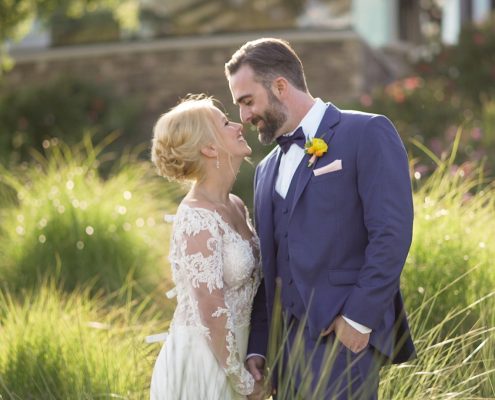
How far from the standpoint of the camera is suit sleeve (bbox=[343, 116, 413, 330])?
3.67m

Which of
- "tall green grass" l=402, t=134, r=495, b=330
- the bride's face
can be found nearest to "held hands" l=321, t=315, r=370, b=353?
the bride's face

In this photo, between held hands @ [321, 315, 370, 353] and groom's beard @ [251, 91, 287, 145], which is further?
groom's beard @ [251, 91, 287, 145]

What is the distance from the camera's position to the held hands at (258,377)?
13.5ft

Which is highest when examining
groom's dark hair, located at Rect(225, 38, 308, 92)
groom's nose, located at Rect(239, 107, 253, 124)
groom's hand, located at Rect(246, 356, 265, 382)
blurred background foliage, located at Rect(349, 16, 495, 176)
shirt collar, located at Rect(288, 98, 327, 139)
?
groom's dark hair, located at Rect(225, 38, 308, 92)

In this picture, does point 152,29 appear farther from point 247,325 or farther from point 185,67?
point 247,325

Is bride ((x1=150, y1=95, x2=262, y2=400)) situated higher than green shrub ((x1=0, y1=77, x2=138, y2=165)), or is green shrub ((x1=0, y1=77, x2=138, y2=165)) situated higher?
bride ((x1=150, y1=95, x2=262, y2=400))

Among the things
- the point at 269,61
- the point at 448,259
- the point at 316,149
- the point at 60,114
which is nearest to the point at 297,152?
the point at 316,149

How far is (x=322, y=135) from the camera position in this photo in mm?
3957

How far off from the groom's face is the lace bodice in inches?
15.5

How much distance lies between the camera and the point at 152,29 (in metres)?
18.5

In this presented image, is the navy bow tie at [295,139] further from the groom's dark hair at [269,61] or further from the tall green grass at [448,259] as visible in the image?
the tall green grass at [448,259]

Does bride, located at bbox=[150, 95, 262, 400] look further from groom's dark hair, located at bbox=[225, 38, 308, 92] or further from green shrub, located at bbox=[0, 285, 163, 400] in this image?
green shrub, located at bbox=[0, 285, 163, 400]

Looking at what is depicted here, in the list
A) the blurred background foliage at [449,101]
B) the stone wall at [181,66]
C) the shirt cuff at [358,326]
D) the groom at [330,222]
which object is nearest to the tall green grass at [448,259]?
the groom at [330,222]

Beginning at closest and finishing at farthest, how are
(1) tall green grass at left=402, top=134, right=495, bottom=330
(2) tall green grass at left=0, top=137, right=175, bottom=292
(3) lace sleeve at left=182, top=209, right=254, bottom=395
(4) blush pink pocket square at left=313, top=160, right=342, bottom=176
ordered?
1. (4) blush pink pocket square at left=313, top=160, right=342, bottom=176
2. (3) lace sleeve at left=182, top=209, right=254, bottom=395
3. (1) tall green grass at left=402, top=134, right=495, bottom=330
4. (2) tall green grass at left=0, top=137, right=175, bottom=292
